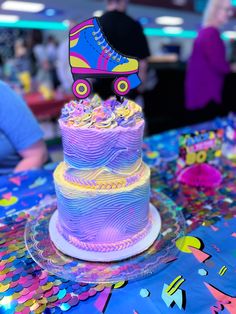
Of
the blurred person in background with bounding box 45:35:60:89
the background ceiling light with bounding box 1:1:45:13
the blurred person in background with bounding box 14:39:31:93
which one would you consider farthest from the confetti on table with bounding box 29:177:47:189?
the blurred person in background with bounding box 45:35:60:89

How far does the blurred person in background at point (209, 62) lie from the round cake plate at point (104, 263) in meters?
1.85

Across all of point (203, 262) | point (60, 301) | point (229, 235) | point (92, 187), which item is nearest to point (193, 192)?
point (229, 235)

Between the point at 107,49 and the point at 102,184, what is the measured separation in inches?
12.4

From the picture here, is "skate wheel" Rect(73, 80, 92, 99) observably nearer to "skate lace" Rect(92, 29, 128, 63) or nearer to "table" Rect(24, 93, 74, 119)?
"skate lace" Rect(92, 29, 128, 63)

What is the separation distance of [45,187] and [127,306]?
57cm

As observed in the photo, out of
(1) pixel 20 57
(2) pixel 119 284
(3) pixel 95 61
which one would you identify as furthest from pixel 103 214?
(1) pixel 20 57

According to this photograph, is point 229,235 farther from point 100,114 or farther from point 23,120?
point 23,120

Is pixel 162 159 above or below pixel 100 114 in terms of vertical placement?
below

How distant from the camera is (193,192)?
3.43 ft

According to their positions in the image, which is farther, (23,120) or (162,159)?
(162,159)

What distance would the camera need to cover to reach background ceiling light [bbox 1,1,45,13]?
8.58ft

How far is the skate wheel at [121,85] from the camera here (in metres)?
0.78

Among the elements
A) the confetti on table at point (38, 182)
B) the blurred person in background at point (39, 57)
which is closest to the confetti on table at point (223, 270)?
the confetti on table at point (38, 182)

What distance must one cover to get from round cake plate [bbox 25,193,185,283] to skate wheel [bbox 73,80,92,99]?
0.37 m
